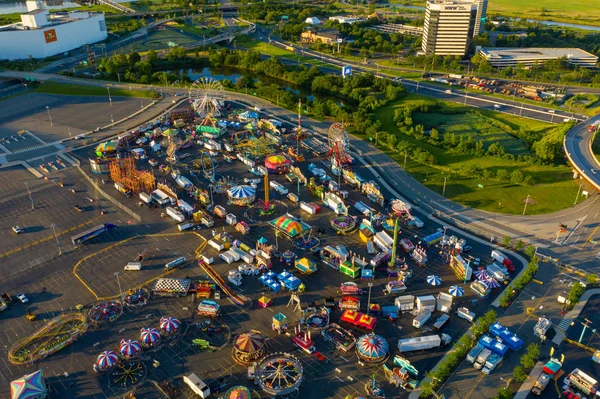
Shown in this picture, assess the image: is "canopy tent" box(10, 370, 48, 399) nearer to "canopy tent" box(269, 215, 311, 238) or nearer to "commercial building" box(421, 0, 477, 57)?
"canopy tent" box(269, 215, 311, 238)

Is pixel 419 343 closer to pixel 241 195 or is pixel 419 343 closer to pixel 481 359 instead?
pixel 481 359

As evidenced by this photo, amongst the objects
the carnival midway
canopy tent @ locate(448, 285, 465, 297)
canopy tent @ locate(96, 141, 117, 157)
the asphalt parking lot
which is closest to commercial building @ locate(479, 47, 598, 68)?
the carnival midway

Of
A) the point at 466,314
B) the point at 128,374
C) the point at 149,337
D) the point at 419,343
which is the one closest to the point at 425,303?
the point at 466,314

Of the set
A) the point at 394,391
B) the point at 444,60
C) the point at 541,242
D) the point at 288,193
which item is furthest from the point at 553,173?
the point at 444,60

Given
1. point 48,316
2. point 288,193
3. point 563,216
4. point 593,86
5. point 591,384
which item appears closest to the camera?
point 591,384

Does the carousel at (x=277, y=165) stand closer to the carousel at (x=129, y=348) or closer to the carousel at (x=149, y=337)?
the carousel at (x=149, y=337)

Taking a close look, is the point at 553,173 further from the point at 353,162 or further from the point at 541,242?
the point at 353,162

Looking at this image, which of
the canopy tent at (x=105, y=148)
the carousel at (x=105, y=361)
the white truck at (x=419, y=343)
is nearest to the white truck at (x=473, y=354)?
the white truck at (x=419, y=343)
